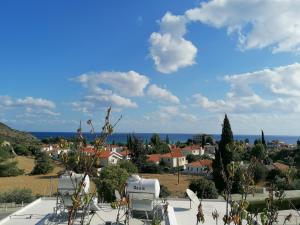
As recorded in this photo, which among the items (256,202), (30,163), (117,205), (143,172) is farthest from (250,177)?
(30,163)

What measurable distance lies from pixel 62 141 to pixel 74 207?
561mm

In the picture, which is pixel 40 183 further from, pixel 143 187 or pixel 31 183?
pixel 143 187

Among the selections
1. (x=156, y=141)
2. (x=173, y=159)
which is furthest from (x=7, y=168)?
A: (x=156, y=141)

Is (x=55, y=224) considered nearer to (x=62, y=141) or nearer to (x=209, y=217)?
(x=209, y=217)

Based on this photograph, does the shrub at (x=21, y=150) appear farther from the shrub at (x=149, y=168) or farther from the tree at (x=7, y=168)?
the shrub at (x=149, y=168)

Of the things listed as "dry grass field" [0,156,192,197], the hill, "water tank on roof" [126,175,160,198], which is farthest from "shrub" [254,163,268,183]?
the hill

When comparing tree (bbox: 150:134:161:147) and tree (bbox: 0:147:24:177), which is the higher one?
tree (bbox: 150:134:161:147)

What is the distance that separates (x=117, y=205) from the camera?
357cm

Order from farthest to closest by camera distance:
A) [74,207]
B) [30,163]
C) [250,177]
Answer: [30,163], [250,177], [74,207]

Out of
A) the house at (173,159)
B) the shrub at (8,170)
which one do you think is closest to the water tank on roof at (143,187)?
the shrub at (8,170)

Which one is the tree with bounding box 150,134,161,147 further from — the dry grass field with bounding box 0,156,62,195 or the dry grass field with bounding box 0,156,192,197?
the dry grass field with bounding box 0,156,192,197

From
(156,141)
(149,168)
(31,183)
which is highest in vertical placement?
(156,141)

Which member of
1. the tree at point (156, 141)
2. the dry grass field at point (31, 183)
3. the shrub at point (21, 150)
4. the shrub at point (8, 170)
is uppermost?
the tree at point (156, 141)

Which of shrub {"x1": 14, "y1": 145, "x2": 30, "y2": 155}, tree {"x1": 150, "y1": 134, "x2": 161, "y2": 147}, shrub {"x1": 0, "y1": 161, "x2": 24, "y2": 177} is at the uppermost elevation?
tree {"x1": 150, "y1": 134, "x2": 161, "y2": 147}
